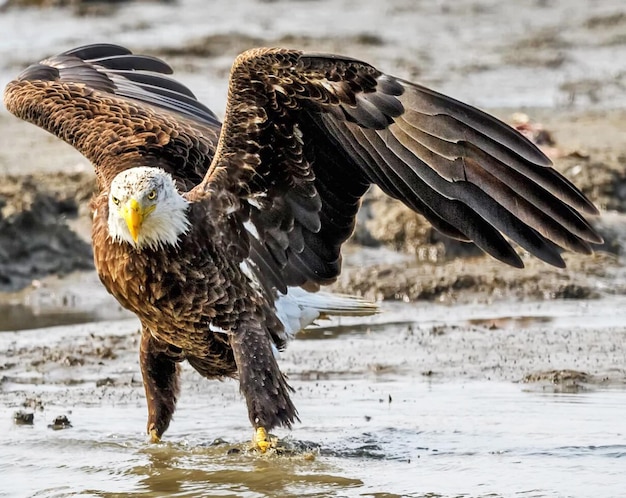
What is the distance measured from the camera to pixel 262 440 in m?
5.78

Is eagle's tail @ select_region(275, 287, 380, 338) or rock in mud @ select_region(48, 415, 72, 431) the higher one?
eagle's tail @ select_region(275, 287, 380, 338)

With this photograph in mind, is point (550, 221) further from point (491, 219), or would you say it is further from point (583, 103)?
point (583, 103)

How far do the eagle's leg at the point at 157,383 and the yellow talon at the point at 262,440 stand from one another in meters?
0.66

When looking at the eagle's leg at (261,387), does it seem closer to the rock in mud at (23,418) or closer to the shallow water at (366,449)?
the shallow water at (366,449)

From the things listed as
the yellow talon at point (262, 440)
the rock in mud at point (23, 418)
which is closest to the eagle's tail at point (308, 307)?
the yellow talon at point (262, 440)

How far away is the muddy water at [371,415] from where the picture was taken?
5594 millimetres

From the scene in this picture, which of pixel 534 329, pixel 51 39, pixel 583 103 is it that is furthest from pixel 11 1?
pixel 534 329

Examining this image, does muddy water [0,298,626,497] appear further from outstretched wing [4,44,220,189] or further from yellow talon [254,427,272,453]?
outstretched wing [4,44,220,189]

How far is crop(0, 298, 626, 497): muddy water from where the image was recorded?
5.59 metres

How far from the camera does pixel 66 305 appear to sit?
8.58 metres

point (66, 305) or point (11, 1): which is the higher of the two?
point (11, 1)

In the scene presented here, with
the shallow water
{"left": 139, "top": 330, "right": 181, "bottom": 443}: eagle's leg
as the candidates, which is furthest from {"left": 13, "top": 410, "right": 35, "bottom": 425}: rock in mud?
{"left": 139, "top": 330, "right": 181, "bottom": 443}: eagle's leg

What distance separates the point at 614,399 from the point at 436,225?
1472mm

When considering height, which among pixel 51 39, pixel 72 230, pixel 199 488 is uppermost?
pixel 51 39
